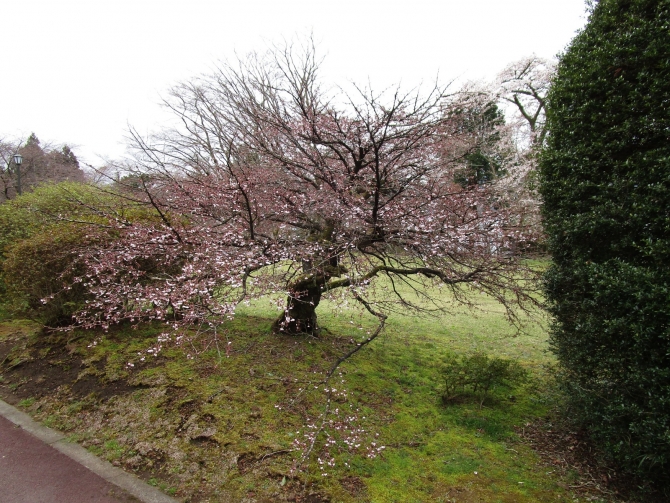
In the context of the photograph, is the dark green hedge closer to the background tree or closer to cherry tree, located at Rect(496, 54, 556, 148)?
cherry tree, located at Rect(496, 54, 556, 148)

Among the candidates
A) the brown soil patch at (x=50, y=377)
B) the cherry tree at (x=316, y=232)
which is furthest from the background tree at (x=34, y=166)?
the cherry tree at (x=316, y=232)

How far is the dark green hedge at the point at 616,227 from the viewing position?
7.76ft

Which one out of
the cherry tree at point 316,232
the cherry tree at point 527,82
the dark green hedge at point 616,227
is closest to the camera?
the dark green hedge at point 616,227

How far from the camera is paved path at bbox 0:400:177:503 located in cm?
271

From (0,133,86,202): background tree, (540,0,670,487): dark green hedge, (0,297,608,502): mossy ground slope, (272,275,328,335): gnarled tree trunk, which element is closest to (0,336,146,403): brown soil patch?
(0,297,608,502): mossy ground slope

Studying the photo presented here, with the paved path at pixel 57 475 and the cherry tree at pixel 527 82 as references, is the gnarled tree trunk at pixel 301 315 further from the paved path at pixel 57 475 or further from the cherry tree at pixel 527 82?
the cherry tree at pixel 527 82

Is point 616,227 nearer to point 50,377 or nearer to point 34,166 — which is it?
point 50,377

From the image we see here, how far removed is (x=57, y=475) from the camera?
293cm

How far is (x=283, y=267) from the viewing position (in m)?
4.45

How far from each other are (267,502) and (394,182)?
13.4ft

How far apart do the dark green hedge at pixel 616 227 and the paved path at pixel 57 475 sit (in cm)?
352

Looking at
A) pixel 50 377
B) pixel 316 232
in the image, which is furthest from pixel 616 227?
pixel 50 377

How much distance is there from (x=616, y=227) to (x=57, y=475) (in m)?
5.00

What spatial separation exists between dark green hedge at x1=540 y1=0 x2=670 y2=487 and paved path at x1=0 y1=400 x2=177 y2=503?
11.5 ft
